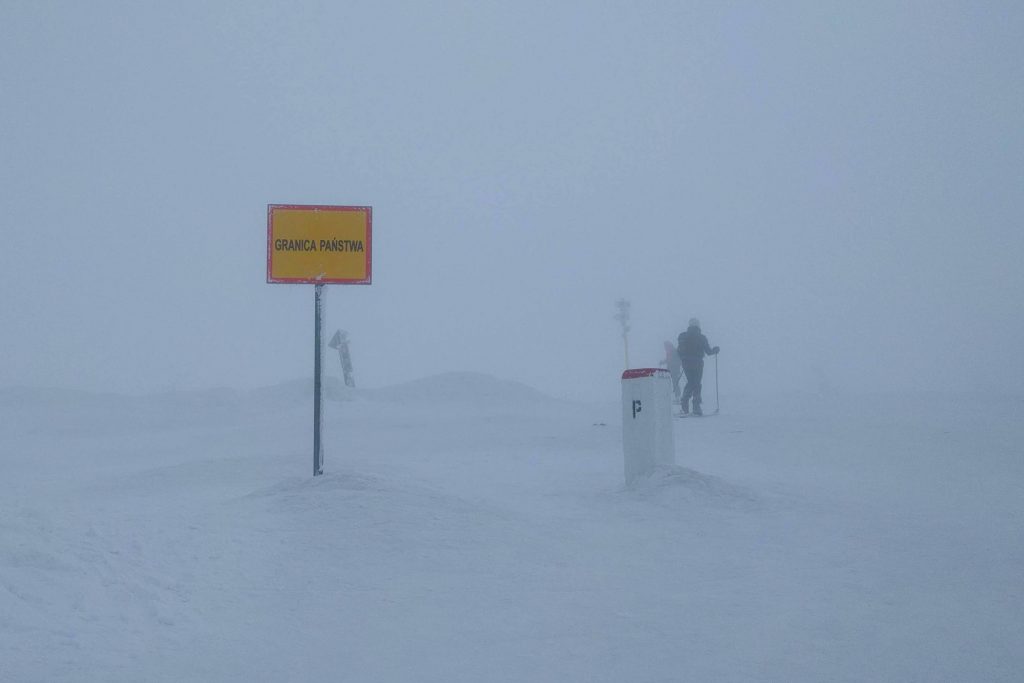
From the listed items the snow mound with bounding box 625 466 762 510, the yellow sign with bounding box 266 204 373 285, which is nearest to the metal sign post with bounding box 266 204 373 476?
the yellow sign with bounding box 266 204 373 285

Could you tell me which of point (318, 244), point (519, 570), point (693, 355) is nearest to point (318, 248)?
point (318, 244)

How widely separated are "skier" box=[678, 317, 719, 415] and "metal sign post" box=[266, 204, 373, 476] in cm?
1108

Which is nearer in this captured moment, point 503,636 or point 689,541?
point 503,636

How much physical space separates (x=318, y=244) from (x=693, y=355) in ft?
37.6

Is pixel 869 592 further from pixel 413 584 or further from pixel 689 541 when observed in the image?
pixel 413 584

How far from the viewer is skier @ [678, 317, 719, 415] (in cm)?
1950

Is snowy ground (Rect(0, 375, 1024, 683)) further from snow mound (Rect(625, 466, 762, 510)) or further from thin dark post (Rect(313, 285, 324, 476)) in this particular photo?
thin dark post (Rect(313, 285, 324, 476))

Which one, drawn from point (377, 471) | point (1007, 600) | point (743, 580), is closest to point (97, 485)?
point (377, 471)

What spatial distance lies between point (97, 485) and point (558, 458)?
6187 mm

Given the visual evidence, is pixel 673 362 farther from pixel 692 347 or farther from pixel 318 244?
pixel 318 244

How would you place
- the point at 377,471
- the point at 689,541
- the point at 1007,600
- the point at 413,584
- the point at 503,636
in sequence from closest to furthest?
the point at 503,636 < the point at 1007,600 < the point at 413,584 < the point at 689,541 < the point at 377,471

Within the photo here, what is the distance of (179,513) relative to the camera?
8.22 m

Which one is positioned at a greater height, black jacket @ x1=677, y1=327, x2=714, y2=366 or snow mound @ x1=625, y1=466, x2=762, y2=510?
black jacket @ x1=677, y1=327, x2=714, y2=366

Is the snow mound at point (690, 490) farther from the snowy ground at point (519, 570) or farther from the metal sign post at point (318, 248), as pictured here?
the metal sign post at point (318, 248)
